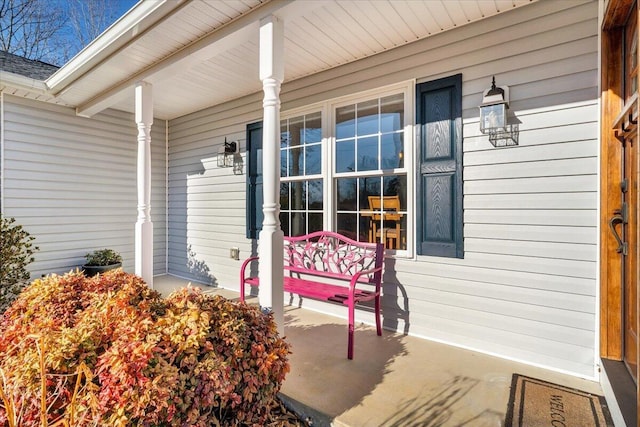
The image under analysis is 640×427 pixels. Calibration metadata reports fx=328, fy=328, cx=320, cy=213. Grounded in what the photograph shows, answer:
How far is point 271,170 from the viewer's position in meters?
2.50

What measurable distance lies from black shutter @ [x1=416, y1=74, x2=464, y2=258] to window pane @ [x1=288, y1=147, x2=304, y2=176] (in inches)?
63.0

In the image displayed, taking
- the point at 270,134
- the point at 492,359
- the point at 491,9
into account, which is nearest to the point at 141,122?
the point at 270,134

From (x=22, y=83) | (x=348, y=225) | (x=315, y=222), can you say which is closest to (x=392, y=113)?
(x=348, y=225)

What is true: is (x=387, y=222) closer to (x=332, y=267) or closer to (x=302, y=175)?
(x=332, y=267)

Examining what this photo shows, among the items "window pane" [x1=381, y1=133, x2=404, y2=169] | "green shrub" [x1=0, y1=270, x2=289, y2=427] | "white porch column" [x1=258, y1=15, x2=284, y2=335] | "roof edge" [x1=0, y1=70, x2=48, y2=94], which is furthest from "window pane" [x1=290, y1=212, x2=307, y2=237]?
"roof edge" [x1=0, y1=70, x2=48, y2=94]

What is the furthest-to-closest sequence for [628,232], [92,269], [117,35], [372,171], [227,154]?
[227,154] < [92,269] < [372,171] < [117,35] < [628,232]

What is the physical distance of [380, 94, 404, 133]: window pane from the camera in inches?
133

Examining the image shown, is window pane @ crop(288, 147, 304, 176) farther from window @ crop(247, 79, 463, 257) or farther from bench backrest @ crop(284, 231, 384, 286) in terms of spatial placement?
bench backrest @ crop(284, 231, 384, 286)

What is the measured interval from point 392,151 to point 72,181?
4742 millimetres

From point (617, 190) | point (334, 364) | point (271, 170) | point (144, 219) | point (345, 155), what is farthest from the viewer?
point (144, 219)

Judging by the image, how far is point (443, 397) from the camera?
218 centimetres

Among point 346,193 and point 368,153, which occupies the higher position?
point 368,153

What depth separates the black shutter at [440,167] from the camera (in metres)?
2.97

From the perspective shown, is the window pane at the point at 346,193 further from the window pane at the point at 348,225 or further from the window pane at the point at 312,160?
the window pane at the point at 312,160
